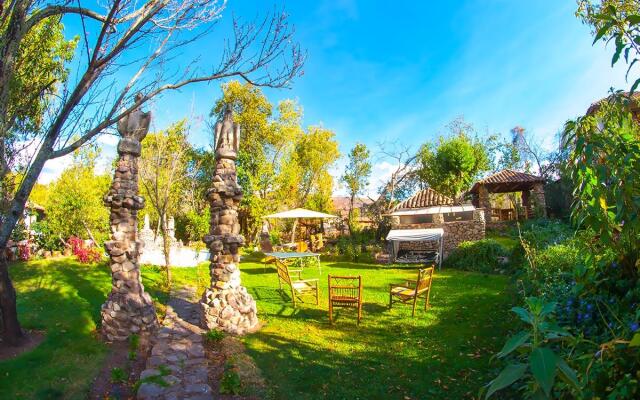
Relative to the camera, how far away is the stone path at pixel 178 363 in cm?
420

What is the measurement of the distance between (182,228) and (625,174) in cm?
2376

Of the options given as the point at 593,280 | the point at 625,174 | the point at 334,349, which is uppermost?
the point at 625,174

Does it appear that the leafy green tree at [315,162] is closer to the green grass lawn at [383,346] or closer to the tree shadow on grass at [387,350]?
the green grass lawn at [383,346]

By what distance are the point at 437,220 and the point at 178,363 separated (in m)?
12.6

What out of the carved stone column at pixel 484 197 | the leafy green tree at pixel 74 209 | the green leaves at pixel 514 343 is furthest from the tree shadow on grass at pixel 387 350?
the carved stone column at pixel 484 197

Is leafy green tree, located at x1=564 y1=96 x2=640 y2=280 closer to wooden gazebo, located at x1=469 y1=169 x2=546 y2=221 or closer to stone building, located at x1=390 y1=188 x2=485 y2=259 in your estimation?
stone building, located at x1=390 y1=188 x2=485 y2=259

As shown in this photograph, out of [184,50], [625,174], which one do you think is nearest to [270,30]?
[184,50]

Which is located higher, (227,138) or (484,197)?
(227,138)

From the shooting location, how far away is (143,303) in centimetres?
643

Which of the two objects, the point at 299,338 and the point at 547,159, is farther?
the point at 547,159

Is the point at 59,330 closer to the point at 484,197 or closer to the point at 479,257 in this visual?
the point at 479,257

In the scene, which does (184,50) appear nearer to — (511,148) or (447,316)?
(447,316)

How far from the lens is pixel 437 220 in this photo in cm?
1564

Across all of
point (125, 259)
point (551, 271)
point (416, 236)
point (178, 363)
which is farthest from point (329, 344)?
point (416, 236)
